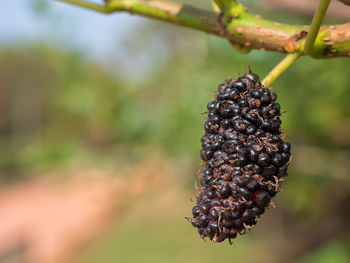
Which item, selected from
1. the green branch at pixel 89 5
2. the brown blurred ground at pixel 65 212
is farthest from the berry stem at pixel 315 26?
the brown blurred ground at pixel 65 212

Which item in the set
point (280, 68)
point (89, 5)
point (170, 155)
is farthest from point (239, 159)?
point (170, 155)

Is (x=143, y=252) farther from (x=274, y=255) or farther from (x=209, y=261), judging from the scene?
(x=274, y=255)

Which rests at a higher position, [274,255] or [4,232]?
[4,232]

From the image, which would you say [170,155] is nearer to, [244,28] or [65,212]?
[244,28]

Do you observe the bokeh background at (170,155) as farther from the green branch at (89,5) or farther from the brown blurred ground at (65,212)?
the green branch at (89,5)

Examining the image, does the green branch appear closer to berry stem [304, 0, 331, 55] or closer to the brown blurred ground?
berry stem [304, 0, 331, 55]

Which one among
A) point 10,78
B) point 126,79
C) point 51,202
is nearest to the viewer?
point 126,79

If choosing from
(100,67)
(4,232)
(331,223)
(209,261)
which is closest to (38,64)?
(4,232)
